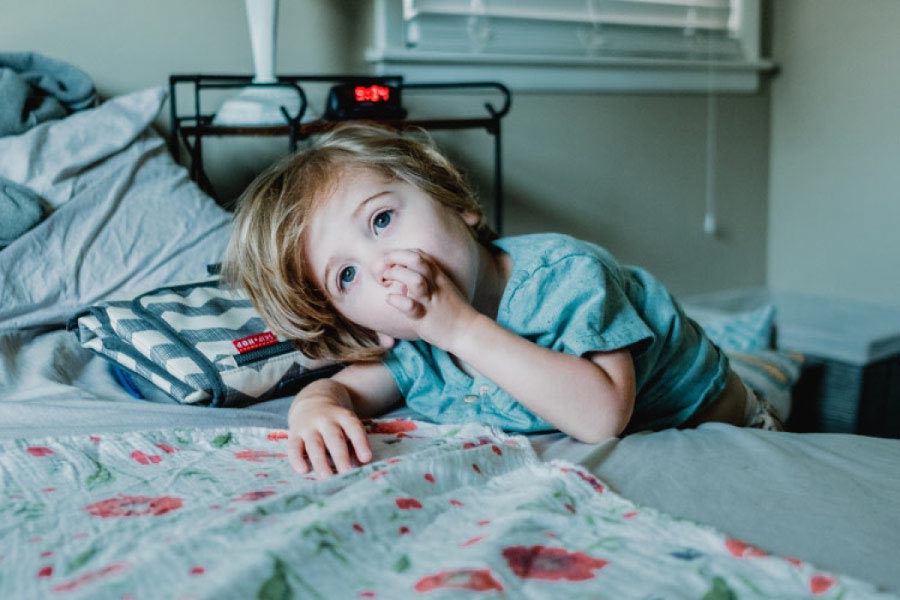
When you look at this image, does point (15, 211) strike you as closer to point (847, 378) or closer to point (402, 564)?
point (402, 564)

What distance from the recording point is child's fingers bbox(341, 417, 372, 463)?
0.75 m

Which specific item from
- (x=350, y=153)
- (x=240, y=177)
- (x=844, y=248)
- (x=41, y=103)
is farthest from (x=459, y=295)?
(x=844, y=248)

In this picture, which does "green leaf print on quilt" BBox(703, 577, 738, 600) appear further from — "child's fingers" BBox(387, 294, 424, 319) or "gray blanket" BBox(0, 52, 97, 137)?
"gray blanket" BBox(0, 52, 97, 137)

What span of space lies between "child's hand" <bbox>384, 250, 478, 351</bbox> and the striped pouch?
0.72 feet

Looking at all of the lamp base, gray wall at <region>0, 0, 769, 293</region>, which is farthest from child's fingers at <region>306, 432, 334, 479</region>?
gray wall at <region>0, 0, 769, 293</region>

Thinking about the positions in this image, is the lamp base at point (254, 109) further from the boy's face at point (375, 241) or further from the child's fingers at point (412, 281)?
the child's fingers at point (412, 281)

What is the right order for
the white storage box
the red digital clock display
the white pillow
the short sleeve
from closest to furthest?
the short sleeve < the white pillow < the red digital clock display < the white storage box

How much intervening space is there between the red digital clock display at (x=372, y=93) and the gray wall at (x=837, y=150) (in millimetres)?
1397

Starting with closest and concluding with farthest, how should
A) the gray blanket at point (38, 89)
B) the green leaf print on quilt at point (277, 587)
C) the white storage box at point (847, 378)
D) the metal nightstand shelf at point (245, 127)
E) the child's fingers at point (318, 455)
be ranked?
the green leaf print on quilt at point (277, 587)
the child's fingers at point (318, 455)
the gray blanket at point (38, 89)
the metal nightstand shelf at point (245, 127)
the white storage box at point (847, 378)

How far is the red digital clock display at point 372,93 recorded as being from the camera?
1502 millimetres

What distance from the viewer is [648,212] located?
2320 mm

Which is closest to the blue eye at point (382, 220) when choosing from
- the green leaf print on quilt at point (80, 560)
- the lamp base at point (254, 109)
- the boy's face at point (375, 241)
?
the boy's face at point (375, 241)

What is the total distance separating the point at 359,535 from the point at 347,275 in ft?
1.35

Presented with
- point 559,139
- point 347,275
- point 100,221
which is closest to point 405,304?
point 347,275
